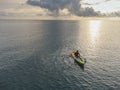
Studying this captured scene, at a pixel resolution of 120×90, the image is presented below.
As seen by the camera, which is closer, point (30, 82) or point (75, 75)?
point (30, 82)

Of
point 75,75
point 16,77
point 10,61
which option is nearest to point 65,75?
point 75,75

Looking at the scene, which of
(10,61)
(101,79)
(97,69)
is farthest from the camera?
(10,61)

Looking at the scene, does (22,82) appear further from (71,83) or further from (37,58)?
(37,58)

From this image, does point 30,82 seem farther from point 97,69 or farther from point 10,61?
point 97,69

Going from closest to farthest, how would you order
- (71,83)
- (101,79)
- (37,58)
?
(71,83) < (101,79) < (37,58)

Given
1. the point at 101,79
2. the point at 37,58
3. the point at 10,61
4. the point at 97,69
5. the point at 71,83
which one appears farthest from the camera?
the point at 37,58

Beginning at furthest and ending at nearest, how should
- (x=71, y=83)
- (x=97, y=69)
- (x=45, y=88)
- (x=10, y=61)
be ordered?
(x=10, y=61) < (x=97, y=69) < (x=71, y=83) < (x=45, y=88)

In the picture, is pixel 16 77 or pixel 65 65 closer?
pixel 16 77

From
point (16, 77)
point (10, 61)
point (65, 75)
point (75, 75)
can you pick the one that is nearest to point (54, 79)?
point (65, 75)
